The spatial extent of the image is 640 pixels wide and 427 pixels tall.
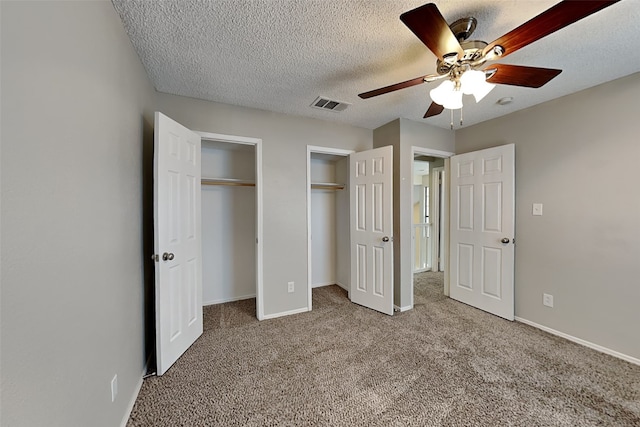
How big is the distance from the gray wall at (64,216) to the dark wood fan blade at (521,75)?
2037mm

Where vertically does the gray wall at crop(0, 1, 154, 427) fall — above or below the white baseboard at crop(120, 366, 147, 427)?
above

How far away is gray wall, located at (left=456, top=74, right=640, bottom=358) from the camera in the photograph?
2.02m

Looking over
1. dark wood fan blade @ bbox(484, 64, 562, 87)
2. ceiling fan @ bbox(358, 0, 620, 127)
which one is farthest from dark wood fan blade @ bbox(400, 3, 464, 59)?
dark wood fan blade @ bbox(484, 64, 562, 87)

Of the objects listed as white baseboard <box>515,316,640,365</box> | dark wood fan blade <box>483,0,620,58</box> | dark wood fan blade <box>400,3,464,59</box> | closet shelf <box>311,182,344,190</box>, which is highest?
dark wood fan blade <box>400,3,464,59</box>

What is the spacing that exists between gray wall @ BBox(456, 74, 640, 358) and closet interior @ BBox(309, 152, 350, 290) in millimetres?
2128

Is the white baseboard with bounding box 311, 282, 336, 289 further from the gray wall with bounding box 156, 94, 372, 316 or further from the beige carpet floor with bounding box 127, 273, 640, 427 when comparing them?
the beige carpet floor with bounding box 127, 273, 640, 427

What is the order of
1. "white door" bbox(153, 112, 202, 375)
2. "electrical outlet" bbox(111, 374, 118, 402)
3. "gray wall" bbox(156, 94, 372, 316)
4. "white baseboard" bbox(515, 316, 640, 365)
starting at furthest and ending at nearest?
"gray wall" bbox(156, 94, 372, 316), "white baseboard" bbox(515, 316, 640, 365), "white door" bbox(153, 112, 202, 375), "electrical outlet" bbox(111, 374, 118, 402)

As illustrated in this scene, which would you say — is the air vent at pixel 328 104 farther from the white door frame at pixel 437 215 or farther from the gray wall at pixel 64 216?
the white door frame at pixel 437 215

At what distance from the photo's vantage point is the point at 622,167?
204cm

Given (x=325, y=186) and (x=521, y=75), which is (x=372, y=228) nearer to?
(x=325, y=186)

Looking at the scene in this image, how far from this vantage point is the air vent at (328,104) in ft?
8.20

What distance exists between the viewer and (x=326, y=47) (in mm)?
1679

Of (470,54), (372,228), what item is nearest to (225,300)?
(372,228)

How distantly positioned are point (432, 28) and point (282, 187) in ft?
6.64
